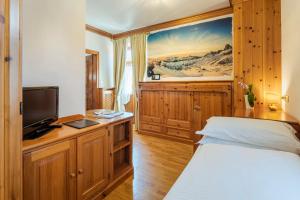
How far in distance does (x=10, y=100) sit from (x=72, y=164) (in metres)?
0.92

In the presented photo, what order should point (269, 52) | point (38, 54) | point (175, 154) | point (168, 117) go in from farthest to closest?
point (168, 117), point (175, 154), point (269, 52), point (38, 54)

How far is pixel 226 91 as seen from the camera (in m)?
3.05

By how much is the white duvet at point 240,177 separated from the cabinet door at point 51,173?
1.02 meters

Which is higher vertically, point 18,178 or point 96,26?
point 96,26

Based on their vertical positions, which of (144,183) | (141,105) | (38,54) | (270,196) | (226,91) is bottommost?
(144,183)

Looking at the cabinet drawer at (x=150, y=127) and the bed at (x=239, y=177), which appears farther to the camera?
the cabinet drawer at (x=150, y=127)

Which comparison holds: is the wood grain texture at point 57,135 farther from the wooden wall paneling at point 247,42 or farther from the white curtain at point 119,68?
the white curtain at point 119,68

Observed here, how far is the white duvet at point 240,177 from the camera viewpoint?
2.43ft

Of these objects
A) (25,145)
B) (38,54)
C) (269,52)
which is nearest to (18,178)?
(25,145)

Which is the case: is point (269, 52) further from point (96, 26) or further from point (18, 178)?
point (96, 26)

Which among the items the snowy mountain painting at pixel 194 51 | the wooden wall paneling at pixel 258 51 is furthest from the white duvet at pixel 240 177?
the snowy mountain painting at pixel 194 51

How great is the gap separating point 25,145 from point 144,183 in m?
1.48

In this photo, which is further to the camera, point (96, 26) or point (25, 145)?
point (96, 26)

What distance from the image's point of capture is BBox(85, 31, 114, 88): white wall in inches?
166
